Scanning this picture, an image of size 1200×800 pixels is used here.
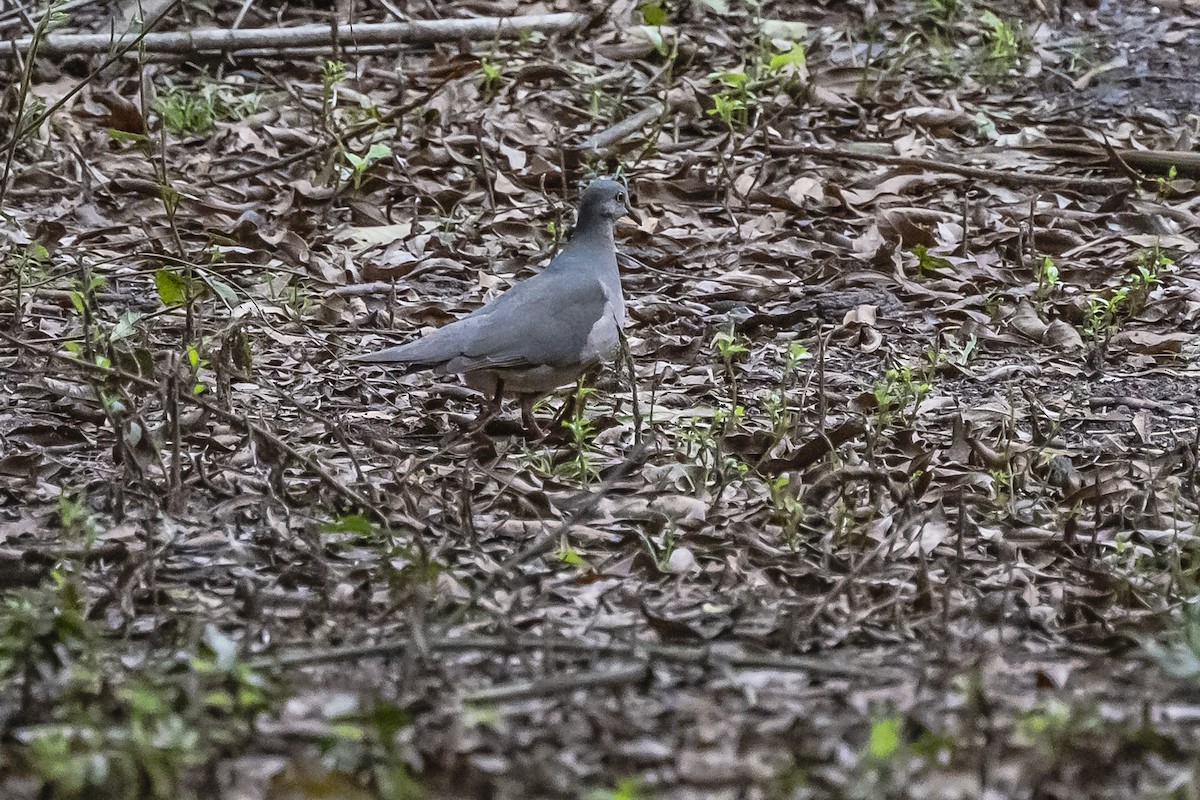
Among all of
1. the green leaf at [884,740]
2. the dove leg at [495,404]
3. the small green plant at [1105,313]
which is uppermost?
the green leaf at [884,740]

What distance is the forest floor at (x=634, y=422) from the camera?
11.1ft

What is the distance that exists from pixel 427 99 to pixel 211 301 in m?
2.37

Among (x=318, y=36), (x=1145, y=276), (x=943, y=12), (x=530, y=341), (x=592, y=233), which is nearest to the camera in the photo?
(x=530, y=341)

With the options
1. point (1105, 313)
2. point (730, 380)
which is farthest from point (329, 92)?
point (1105, 313)

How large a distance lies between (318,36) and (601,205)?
11.5 feet

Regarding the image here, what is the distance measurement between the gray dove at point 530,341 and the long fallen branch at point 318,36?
3543 millimetres

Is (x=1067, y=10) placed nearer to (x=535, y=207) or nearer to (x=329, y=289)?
(x=535, y=207)

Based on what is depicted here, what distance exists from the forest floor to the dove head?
580 millimetres

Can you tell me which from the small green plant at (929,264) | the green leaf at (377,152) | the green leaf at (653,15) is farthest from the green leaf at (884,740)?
the green leaf at (653,15)

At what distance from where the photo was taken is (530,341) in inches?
218

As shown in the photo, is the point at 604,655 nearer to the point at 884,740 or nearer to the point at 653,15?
the point at 884,740

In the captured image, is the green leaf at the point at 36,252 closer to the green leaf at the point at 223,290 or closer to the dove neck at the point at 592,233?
the green leaf at the point at 223,290

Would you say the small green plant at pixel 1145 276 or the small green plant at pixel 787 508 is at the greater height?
the small green plant at pixel 787 508

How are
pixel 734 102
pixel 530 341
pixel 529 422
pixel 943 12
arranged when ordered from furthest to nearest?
pixel 943 12 < pixel 734 102 < pixel 529 422 < pixel 530 341
